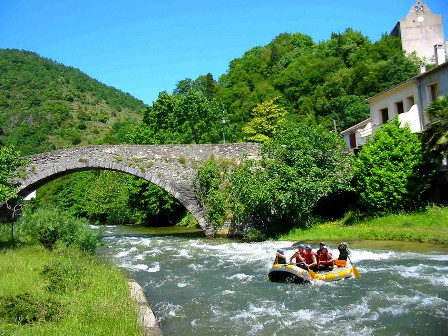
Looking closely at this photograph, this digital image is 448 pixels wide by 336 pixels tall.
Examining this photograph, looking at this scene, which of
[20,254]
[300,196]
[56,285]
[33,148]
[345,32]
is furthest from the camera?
[33,148]

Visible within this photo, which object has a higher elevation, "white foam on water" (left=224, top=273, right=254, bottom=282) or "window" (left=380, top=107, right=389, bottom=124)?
"window" (left=380, top=107, right=389, bottom=124)

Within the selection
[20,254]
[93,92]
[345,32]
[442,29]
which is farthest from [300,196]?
[93,92]

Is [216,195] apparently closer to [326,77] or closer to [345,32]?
[326,77]

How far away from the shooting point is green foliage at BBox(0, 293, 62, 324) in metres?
7.85

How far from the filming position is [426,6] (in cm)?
5666

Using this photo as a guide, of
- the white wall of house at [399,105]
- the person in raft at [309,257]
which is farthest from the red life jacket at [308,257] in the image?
the white wall of house at [399,105]

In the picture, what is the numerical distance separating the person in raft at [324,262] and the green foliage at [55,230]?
311 inches

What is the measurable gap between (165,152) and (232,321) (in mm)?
17188

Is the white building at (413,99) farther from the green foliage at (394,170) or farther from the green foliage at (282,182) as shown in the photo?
the green foliage at (282,182)

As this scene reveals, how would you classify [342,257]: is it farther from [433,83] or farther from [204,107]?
[204,107]

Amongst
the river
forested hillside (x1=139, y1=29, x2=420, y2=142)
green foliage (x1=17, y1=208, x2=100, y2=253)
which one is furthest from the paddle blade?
forested hillside (x1=139, y1=29, x2=420, y2=142)

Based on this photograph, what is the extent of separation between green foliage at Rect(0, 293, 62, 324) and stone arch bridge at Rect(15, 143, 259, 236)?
17069mm

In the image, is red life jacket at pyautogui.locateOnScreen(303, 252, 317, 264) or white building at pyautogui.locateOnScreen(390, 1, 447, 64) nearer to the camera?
red life jacket at pyautogui.locateOnScreen(303, 252, 317, 264)

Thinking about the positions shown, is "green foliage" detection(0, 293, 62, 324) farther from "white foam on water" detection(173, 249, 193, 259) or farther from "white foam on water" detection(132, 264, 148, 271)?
"white foam on water" detection(173, 249, 193, 259)
